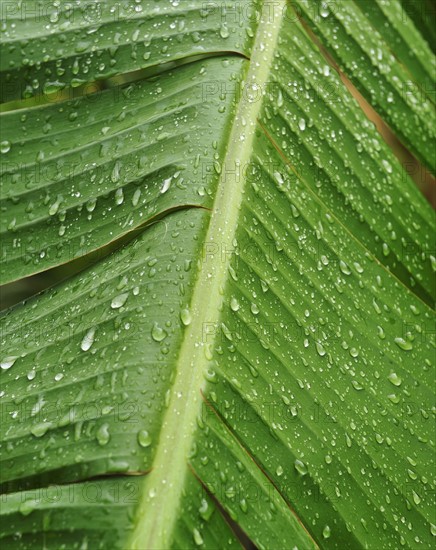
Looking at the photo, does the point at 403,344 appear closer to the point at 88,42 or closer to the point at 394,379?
the point at 394,379

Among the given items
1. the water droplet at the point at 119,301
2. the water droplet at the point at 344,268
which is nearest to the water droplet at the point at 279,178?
the water droplet at the point at 344,268

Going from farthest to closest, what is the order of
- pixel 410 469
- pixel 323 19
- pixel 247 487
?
1. pixel 323 19
2. pixel 410 469
3. pixel 247 487

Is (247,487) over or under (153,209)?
under

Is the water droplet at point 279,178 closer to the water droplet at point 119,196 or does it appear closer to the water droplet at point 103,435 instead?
the water droplet at point 119,196

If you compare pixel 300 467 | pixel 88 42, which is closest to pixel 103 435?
pixel 300 467

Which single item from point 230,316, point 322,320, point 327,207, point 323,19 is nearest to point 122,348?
point 230,316

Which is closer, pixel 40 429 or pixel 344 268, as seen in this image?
pixel 40 429

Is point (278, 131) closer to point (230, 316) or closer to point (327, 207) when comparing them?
point (327, 207)
